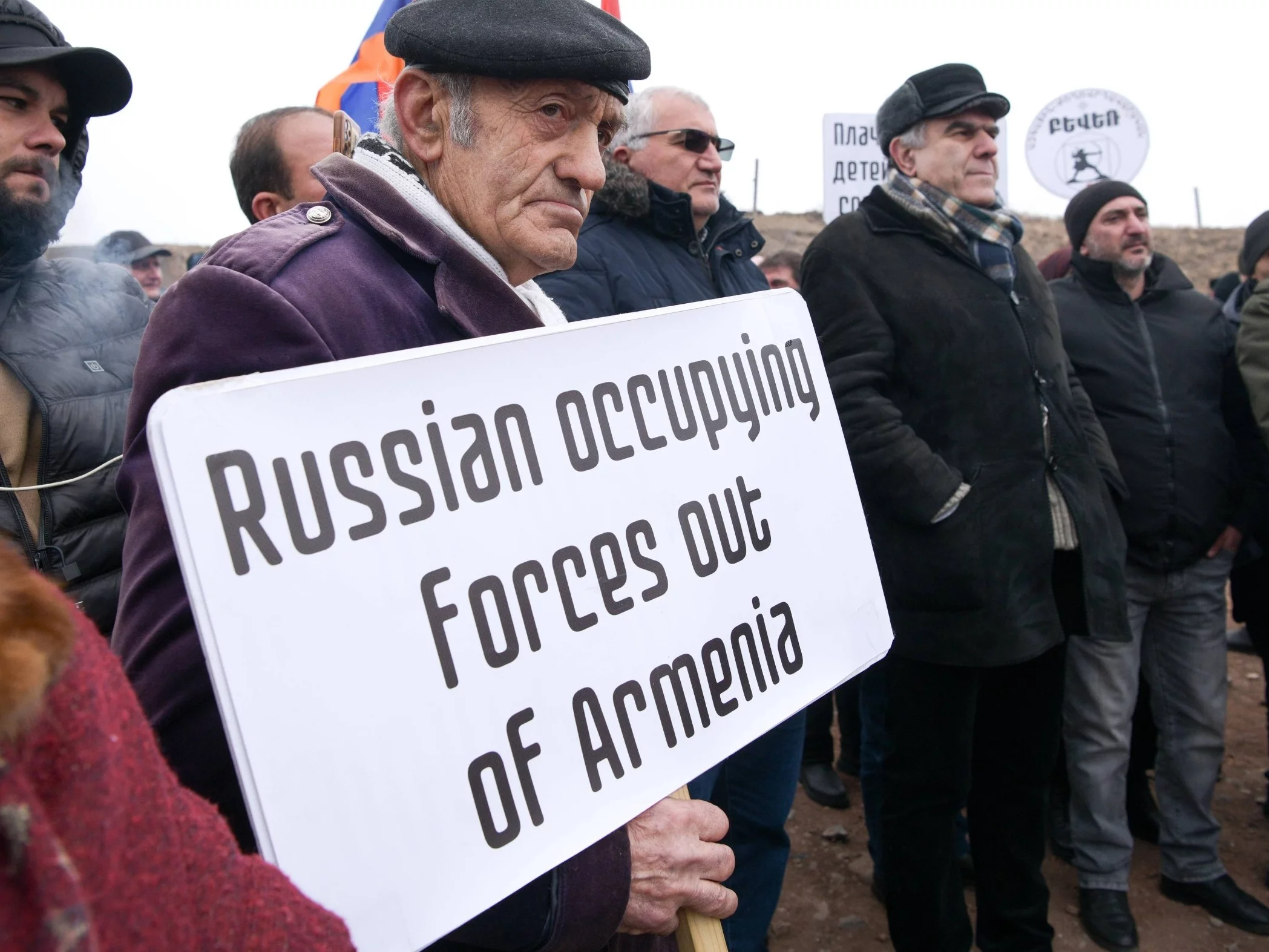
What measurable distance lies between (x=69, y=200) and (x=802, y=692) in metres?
1.89

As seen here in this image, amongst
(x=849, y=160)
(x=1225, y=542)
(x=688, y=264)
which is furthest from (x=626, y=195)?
(x=849, y=160)

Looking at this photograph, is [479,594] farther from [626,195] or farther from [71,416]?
[626,195]

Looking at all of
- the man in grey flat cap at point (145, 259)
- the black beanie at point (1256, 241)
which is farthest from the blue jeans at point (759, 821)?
the man in grey flat cap at point (145, 259)

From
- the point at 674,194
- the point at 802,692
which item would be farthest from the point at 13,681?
the point at 674,194

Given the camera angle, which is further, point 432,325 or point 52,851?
point 432,325

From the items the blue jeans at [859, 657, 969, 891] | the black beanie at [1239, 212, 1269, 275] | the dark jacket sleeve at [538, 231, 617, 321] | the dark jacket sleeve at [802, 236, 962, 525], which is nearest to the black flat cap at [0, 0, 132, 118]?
the dark jacket sleeve at [538, 231, 617, 321]

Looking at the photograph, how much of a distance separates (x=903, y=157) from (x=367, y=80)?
1965 mm

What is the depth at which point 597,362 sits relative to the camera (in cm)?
122

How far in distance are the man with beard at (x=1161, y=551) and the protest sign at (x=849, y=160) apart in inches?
92.0

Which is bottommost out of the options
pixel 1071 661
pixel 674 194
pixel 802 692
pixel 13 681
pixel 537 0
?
pixel 1071 661

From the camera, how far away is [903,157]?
2.96 meters

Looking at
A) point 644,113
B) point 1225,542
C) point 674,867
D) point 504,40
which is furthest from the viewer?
point 1225,542

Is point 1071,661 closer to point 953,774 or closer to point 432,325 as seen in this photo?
point 953,774

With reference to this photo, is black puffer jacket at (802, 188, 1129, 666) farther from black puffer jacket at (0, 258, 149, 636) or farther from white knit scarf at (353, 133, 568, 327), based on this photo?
black puffer jacket at (0, 258, 149, 636)
